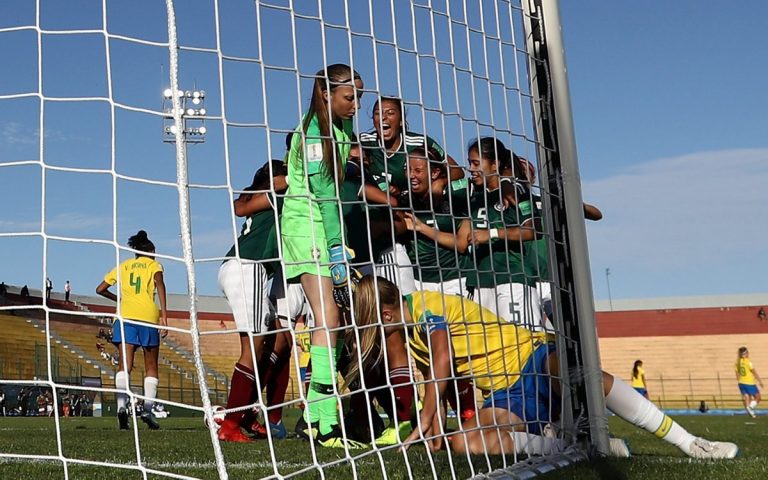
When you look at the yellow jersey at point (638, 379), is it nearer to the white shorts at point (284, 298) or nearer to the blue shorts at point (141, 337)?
the blue shorts at point (141, 337)

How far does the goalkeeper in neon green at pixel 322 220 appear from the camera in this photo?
3.38 m

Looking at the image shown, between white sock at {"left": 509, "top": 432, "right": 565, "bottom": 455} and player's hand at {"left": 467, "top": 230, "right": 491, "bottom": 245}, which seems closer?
white sock at {"left": 509, "top": 432, "right": 565, "bottom": 455}

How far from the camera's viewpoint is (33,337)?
2556 centimetres

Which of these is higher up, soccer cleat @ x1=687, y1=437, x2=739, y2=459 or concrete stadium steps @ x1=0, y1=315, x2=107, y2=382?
concrete stadium steps @ x1=0, y1=315, x2=107, y2=382

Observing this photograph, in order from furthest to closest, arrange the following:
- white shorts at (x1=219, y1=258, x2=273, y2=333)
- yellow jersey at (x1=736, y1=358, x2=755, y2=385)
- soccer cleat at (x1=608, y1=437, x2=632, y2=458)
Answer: yellow jersey at (x1=736, y1=358, x2=755, y2=385)
white shorts at (x1=219, y1=258, x2=273, y2=333)
soccer cleat at (x1=608, y1=437, x2=632, y2=458)

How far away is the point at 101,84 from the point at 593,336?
2.11m

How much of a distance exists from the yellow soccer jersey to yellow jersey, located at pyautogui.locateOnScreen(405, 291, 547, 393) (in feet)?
13.9

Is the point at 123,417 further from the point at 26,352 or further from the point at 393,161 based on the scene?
the point at 26,352

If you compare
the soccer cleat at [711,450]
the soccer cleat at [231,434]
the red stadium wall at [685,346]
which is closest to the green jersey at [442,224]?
the soccer cleat at [711,450]

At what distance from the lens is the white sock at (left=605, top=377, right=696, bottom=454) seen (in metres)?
3.80

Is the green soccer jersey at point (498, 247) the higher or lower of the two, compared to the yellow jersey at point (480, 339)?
higher

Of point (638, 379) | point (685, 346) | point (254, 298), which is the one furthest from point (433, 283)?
point (685, 346)

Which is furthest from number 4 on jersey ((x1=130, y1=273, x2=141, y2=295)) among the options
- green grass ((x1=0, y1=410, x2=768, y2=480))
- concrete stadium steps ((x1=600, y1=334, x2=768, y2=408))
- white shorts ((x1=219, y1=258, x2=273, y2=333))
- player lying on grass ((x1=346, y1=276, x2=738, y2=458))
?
concrete stadium steps ((x1=600, y1=334, x2=768, y2=408))

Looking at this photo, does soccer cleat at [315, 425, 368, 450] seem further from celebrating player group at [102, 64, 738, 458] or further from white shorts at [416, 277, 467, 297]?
white shorts at [416, 277, 467, 297]
